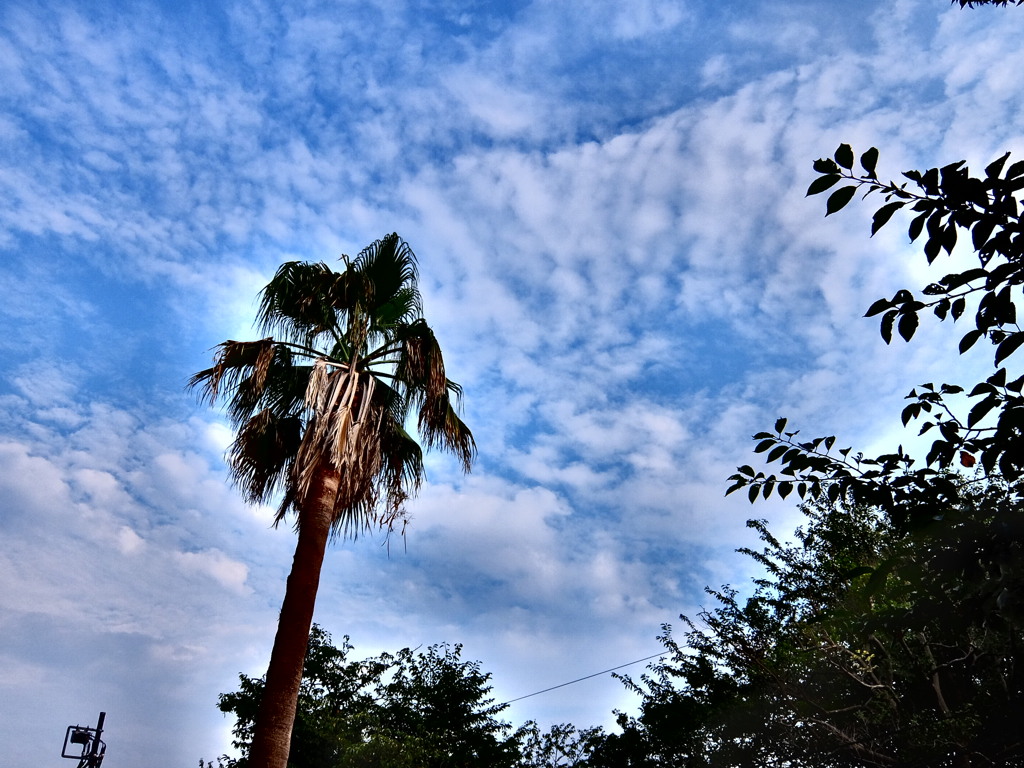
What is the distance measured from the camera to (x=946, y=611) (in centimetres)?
343

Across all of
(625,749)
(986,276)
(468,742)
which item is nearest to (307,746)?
(468,742)

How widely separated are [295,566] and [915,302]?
25.3 feet

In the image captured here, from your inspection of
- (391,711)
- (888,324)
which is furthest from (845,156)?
(391,711)

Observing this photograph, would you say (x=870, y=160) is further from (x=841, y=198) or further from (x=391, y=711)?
(x=391, y=711)

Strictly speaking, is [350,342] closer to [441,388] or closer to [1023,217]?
[441,388]

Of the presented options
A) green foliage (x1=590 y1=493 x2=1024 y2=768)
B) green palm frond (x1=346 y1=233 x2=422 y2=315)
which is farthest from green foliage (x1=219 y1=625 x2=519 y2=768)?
green palm frond (x1=346 y1=233 x2=422 y2=315)

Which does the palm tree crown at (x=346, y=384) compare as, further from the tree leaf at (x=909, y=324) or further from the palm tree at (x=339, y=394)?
the tree leaf at (x=909, y=324)

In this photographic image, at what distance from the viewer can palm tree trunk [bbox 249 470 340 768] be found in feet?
24.7

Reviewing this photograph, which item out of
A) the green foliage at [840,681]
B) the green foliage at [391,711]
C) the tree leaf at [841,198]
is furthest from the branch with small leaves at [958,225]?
the green foliage at [391,711]

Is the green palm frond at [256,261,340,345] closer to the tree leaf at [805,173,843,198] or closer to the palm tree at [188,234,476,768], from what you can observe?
the palm tree at [188,234,476,768]

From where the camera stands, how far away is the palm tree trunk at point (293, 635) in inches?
296

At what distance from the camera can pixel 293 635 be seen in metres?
8.12

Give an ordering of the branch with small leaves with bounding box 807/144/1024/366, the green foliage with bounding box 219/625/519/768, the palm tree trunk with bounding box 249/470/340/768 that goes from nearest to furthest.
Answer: the branch with small leaves with bounding box 807/144/1024/366 < the palm tree trunk with bounding box 249/470/340/768 < the green foliage with bounding box 219/625/519/768

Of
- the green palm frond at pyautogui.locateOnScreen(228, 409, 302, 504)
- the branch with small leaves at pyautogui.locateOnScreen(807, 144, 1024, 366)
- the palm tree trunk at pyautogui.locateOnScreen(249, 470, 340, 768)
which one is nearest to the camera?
the branch with small leaves at pyautogui.locateOnScreen(807, 144, 1024, 366)
